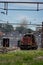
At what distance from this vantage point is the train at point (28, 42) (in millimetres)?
14176

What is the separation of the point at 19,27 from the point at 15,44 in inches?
81.7

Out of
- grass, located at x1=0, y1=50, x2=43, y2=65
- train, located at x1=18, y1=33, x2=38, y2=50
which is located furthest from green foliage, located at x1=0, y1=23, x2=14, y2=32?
grass, located at x1=0, y1=50, x2=43, y2=65

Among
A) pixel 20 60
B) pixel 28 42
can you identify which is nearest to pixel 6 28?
pixel 28 42

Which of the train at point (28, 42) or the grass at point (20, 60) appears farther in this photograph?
the train at point (28, 42)

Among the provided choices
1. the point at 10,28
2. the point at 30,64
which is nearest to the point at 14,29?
the point at 10,28

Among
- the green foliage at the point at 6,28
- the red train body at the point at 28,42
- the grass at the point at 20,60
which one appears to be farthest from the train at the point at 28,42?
the grass at the point at 20,60

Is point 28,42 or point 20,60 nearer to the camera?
point 20,60

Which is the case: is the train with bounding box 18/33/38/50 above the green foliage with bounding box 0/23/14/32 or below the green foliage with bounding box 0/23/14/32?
below

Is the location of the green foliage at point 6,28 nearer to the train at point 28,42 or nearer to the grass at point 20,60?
the train at point 28,42

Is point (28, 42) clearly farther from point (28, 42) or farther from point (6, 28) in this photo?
point (6, 28)

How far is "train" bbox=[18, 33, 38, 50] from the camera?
558 inches

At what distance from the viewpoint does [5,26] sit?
42.8ft

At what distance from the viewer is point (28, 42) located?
46.3 feet

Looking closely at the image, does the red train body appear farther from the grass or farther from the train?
the grass
